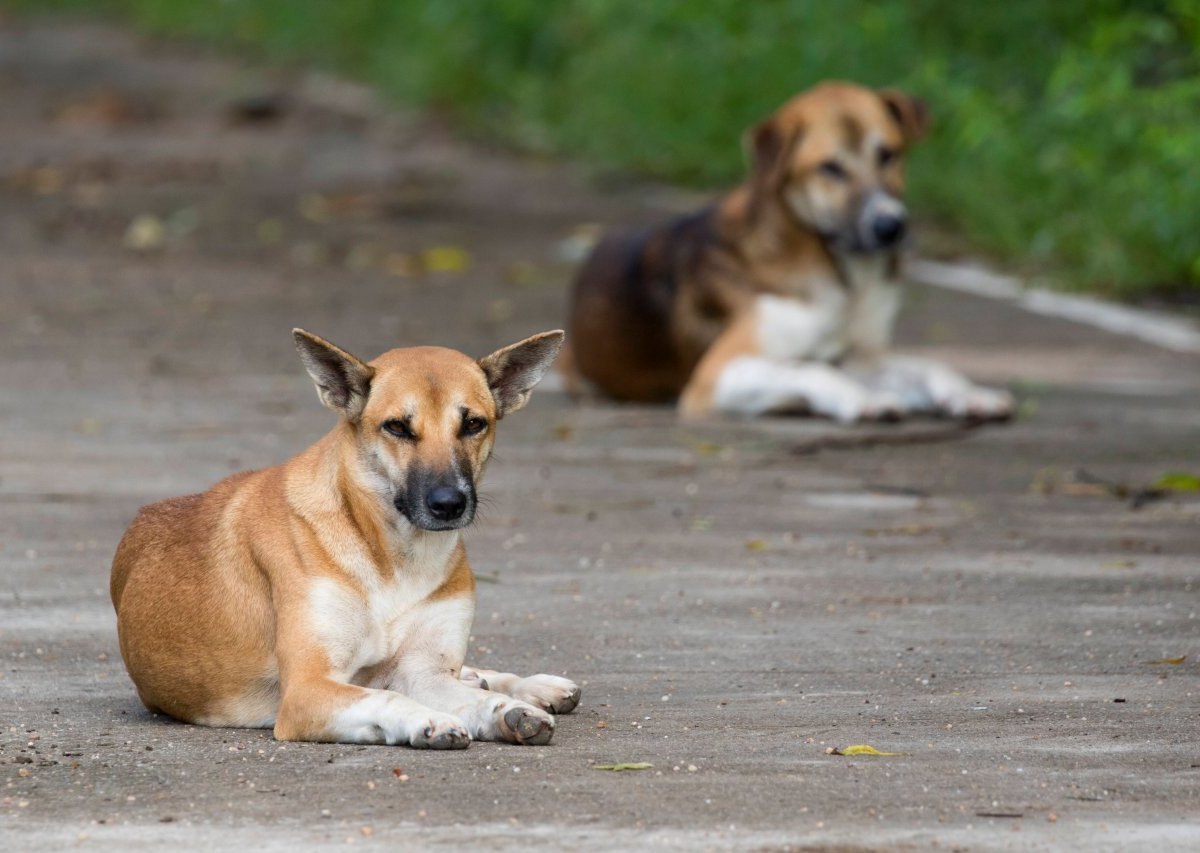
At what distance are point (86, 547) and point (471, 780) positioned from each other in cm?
317

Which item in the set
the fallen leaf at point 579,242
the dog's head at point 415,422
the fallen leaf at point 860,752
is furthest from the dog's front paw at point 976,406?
the fallen leaf at point 579,242

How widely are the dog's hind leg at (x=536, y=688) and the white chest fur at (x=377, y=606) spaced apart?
0.65ft

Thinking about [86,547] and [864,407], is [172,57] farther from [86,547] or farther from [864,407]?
[86,547]

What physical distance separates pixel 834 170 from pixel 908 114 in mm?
623

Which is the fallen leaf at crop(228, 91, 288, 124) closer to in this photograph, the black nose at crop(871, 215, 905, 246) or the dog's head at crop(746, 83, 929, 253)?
the dog's head at crop(746, 83, 929, 253)

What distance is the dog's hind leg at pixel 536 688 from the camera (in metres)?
5.46

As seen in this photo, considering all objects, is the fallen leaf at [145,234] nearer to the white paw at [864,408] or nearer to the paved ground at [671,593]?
the paved ground at [671,593]

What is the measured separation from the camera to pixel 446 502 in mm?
5383

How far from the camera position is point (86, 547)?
759cm

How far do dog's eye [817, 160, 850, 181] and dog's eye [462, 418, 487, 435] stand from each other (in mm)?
5838

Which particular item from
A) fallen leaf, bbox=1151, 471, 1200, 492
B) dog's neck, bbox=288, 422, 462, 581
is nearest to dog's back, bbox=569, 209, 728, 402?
fallen leaf, bbox=1151, 471, 1200, 492

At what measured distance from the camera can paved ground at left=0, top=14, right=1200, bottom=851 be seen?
4.54 meters

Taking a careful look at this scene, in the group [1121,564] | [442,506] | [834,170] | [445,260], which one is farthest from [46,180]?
[442,506]

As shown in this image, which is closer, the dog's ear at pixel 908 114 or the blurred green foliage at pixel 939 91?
the dog's ear at pixel 908 114
